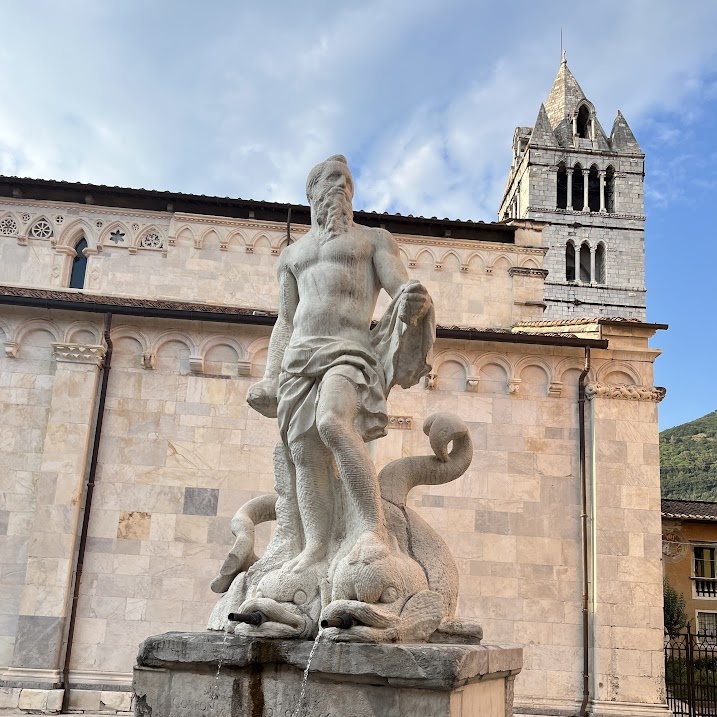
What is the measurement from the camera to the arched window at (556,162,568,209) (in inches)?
2425

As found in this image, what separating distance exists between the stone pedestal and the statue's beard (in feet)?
9.64

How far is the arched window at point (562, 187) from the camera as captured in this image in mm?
61594

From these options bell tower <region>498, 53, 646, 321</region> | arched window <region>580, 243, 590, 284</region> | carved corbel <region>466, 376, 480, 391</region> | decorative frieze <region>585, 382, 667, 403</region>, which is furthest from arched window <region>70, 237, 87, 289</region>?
arched window <region>580, 243, 590, 284</region>

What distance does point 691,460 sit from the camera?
236 feet

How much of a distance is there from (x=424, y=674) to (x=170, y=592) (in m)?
9.38

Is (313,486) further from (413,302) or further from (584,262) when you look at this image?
(584,262)

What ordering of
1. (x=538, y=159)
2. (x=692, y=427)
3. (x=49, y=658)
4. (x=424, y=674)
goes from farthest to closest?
(x=692, y=427) → (x=538, y=159) → (x=49, y=658) → (x=424, y=674)

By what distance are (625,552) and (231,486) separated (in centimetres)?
641

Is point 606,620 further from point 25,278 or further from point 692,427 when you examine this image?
point 692,427

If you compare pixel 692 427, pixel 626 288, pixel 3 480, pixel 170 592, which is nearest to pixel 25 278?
pixel 3 480

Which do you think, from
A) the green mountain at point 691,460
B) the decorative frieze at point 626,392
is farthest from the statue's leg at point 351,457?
the green mountain at point 691,460

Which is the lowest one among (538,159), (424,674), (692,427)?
(424,674)

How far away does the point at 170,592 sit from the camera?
41.8 ft

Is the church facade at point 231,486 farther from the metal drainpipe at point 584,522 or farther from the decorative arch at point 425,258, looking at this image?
the decorative arch at point 425,258
